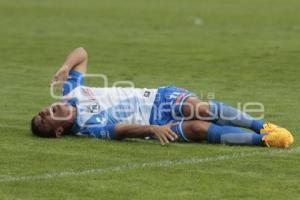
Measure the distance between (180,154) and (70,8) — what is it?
3743 cm

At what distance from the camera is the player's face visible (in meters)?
12.2

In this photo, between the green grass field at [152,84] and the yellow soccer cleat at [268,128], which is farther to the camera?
the yellow soccer cleat at [268,128]

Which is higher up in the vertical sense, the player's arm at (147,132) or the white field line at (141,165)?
the player's arm at (147,132)

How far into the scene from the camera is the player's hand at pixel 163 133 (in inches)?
457

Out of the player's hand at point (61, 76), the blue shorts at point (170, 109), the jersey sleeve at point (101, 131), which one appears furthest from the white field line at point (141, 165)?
the player's hand at point (61, 76)

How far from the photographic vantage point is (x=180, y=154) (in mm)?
11281

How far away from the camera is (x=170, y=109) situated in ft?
39.9

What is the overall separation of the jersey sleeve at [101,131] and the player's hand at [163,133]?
0.66 m

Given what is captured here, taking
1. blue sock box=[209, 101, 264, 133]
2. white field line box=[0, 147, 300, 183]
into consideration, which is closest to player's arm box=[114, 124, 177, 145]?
blue sock box=[209, 101, 264, 133]

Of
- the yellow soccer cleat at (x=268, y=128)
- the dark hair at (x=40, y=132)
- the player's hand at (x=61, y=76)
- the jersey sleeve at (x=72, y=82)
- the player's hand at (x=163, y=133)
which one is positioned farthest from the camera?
the jersey sleeve at (x=72, y=82)

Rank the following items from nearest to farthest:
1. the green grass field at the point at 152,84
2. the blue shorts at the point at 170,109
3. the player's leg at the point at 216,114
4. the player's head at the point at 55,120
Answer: the green grass field at the point at 152,84 → the player's leg at the point at 216,114 → the blue shorts at the point at 170,109 → the player's head at the point at 55,120

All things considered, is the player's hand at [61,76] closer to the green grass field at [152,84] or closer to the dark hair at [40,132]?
the dark hair at [40,132]

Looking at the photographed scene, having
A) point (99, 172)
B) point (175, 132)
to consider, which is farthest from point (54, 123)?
point (99, 172)

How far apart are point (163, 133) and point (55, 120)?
142 centimetres
